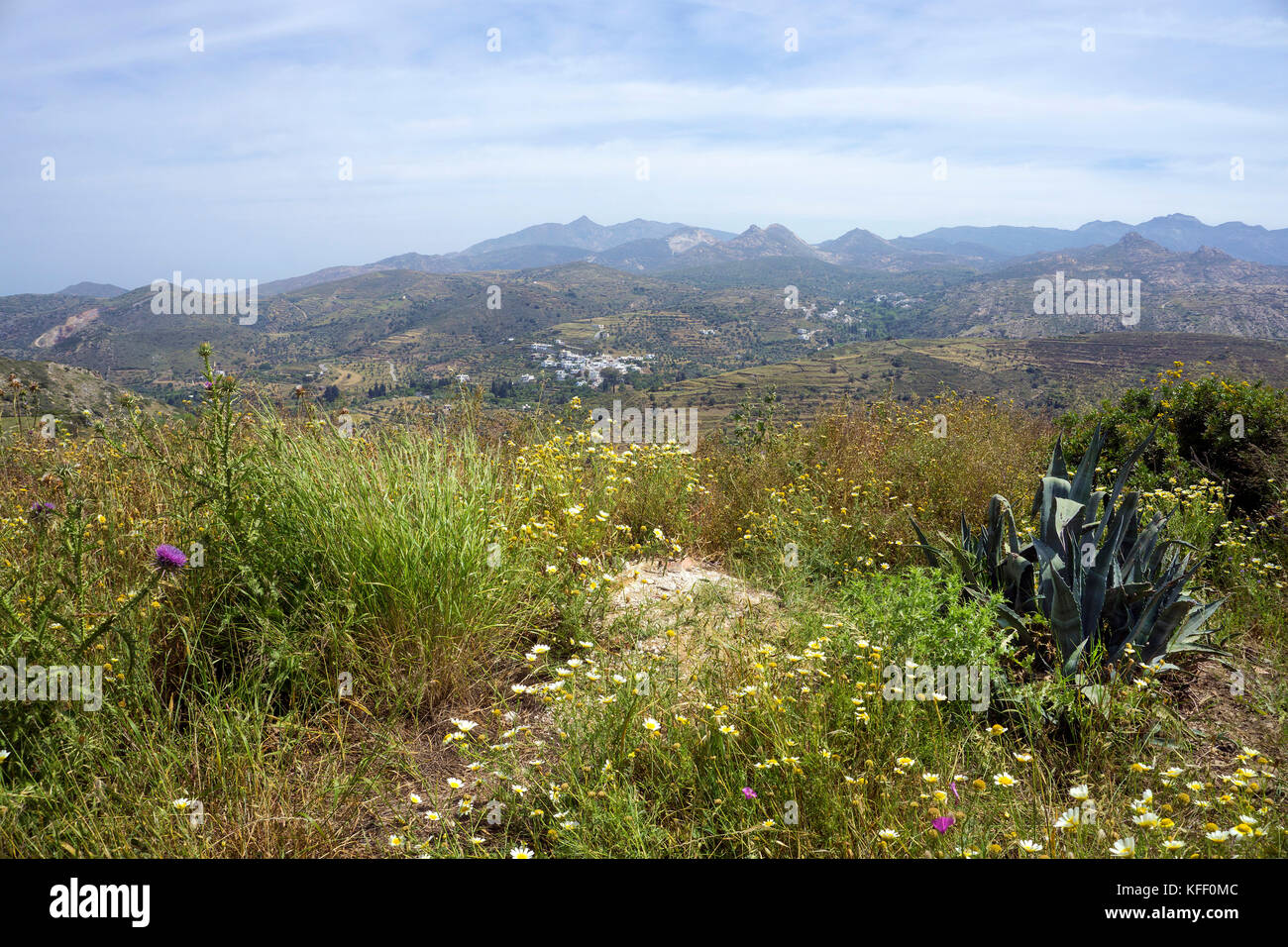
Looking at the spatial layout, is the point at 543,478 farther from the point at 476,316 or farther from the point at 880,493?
the point at 476,316

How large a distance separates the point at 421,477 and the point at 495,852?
6.19 feet

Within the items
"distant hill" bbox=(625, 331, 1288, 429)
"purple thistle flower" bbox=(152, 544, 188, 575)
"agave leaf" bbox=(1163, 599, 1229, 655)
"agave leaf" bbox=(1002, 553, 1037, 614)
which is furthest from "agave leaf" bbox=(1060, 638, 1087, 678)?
"distant hill" bbox=(625, 331, 1288, 429)

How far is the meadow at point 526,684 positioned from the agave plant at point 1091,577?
0.16 ft

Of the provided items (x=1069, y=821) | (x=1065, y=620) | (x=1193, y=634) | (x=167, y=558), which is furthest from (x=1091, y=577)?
(x=167, y=558)

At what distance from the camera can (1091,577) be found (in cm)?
304

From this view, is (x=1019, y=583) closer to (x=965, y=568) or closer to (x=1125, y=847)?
(x=965, y=568)

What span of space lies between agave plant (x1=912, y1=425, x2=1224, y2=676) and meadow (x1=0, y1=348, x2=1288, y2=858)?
5 cm

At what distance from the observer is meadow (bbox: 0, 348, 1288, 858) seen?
1.99m

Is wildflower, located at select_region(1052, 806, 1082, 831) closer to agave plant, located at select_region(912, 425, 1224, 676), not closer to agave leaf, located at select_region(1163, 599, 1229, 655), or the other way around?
agave plant, located at select_region(912, 425, 1224, 676)

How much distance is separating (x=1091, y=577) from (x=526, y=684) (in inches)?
109
